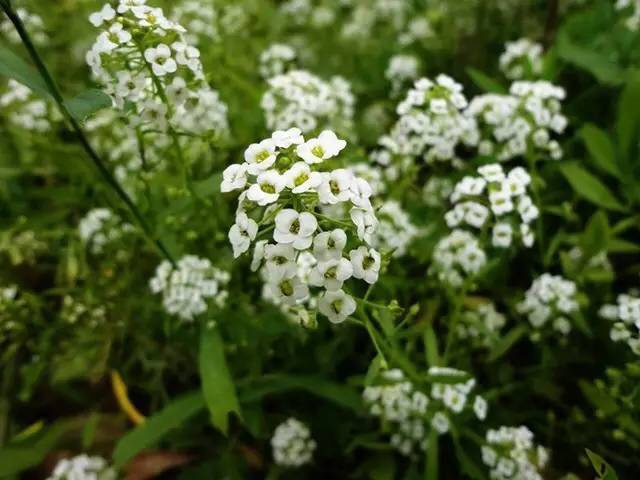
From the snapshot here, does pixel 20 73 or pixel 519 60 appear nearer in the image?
pixel 20 73

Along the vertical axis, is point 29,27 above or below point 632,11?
above

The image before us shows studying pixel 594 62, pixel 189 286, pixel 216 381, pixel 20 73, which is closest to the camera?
pixel 20 73

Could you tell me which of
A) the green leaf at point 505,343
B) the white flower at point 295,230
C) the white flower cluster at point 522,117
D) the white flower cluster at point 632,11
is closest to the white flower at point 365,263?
the white flower at point 295,230

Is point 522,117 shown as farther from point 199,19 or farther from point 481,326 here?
point 199,19

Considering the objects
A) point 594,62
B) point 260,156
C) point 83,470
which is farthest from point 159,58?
point 594,62

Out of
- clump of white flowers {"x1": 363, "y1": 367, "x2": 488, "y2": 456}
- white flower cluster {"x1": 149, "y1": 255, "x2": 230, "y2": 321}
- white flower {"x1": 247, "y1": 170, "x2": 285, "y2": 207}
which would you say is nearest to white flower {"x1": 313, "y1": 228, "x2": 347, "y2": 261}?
white flower {"x1": 247, "y1": 170, "x2": 285, "y2": 207}

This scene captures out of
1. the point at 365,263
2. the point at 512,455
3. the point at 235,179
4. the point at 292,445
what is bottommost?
the point at 512,455

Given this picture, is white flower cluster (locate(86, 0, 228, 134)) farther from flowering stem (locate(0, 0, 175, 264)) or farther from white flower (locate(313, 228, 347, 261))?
white flower (locate(313, 228, 347, 261))

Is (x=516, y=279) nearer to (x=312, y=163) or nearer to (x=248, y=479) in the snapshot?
(x=248, y=479)
